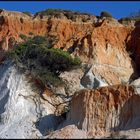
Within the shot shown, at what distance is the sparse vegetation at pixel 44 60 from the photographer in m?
43.3

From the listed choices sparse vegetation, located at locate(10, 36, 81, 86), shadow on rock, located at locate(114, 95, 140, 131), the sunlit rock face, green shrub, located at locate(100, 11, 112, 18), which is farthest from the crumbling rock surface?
green shrub, located at locate(100, 11, 112, 18)

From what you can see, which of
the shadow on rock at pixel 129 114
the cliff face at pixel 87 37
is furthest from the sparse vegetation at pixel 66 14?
the shadow on rock at pixel 129 114

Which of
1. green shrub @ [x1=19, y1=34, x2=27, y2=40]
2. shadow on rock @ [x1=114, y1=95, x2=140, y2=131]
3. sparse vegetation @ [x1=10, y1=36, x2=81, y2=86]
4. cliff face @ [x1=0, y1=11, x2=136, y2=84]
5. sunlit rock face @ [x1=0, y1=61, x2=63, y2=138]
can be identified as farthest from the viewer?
green shrub @ [x1=19, y1=34, x2=27, y2=40]

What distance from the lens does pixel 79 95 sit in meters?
36.7

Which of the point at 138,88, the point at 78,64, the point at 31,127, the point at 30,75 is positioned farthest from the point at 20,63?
the point at 138,88

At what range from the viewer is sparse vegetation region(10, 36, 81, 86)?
43.3m

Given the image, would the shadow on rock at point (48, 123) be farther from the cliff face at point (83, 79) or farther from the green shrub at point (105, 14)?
the green shrub at point (105, 14)

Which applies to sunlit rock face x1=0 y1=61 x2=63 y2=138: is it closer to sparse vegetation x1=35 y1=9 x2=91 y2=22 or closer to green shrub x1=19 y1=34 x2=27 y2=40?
green shrub x1=19 y1=34 x2=27 y2=40

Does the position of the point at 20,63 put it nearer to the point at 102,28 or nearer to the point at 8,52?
the point at 8,52

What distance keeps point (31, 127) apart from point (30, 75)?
21.0ft

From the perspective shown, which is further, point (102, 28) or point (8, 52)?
point (102, 28)

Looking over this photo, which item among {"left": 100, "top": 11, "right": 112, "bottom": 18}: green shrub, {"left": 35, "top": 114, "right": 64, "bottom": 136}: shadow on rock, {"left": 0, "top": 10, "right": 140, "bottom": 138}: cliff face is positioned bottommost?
{"left": 35, "top": 114, "right": 64, "bottom": 136}: shadow on rock

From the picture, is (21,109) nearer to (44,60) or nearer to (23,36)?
(44,60)

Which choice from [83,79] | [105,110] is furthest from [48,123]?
[83,79]
